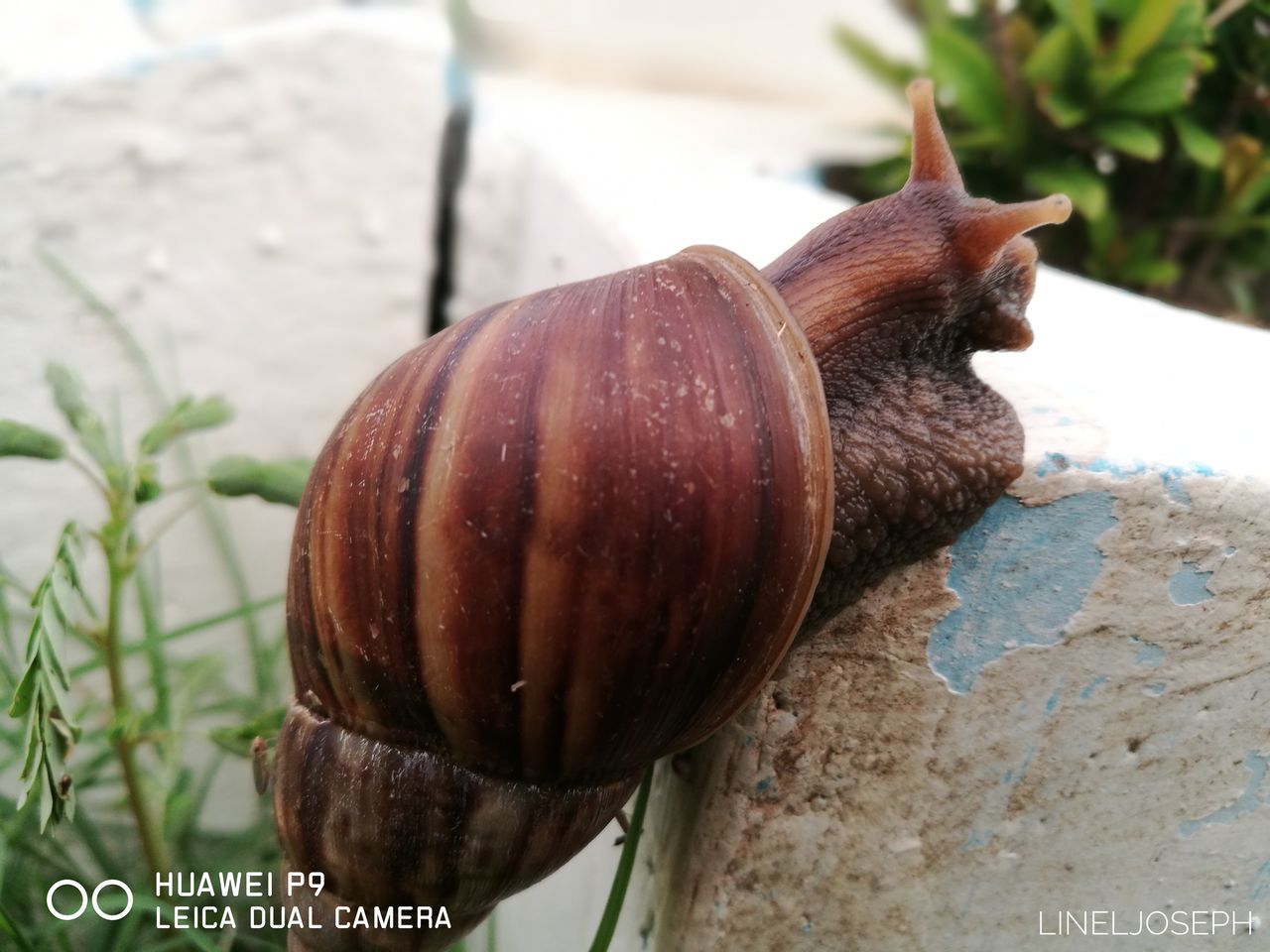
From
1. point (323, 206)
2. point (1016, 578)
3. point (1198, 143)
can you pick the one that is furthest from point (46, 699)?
point (1198, 143)

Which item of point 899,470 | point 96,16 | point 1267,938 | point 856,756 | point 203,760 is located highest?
point 96,16

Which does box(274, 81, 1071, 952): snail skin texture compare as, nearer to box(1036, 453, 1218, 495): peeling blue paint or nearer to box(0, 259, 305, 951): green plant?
box(1036, 453, 1218, 495): peeling blue paint

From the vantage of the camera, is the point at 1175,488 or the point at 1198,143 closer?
the point at 1175,488

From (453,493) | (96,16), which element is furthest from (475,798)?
(96,16)

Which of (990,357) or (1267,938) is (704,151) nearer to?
(990,357)

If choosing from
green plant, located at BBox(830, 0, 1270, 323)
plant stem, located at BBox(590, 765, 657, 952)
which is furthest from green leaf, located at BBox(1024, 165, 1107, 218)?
plant stem, located at BBox(590, 765, 657, 952)

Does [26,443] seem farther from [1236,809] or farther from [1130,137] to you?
[1130,137]

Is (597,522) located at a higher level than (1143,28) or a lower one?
lower

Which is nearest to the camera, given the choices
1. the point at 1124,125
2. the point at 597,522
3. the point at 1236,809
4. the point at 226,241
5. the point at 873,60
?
the point at 597,522
